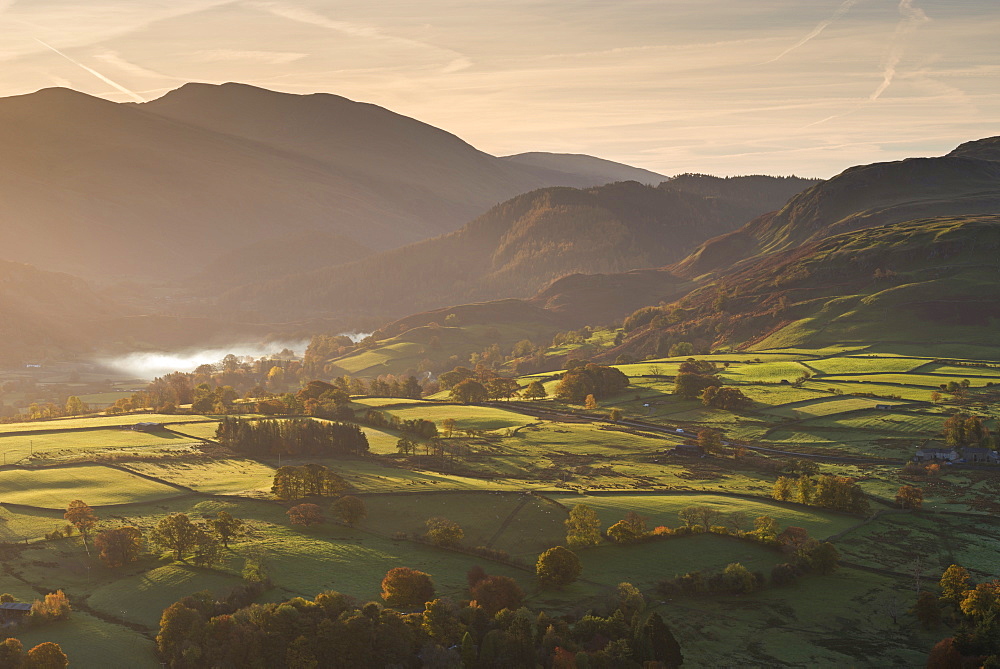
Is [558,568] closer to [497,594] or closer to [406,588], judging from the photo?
[497,594]

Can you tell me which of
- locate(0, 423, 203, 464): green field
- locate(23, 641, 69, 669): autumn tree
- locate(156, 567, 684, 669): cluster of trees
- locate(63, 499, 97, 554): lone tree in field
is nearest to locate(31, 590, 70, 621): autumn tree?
locate(23, 641, 69, 669): autumn tree

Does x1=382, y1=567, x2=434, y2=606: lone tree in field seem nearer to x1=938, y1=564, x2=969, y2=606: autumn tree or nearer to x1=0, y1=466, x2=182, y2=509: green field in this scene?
x1=0, y1=466, x2=182, y2=509: green field

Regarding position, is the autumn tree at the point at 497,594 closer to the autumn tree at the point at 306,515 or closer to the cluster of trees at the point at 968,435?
the autumn tree at the point at 306,515

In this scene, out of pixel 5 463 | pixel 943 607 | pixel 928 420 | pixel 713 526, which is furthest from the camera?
pixel 928 420

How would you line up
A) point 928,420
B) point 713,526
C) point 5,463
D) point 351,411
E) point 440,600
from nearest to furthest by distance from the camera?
→ point 440,600 → point 713,526 → point 5,463 → point 928,420 → point 351,411

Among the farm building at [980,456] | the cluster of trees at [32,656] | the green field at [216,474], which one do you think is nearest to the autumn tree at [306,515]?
the green field at [216,474]

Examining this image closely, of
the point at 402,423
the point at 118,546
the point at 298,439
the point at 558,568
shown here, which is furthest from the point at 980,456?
the point at 118,546

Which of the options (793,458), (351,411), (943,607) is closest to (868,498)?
(793,458)

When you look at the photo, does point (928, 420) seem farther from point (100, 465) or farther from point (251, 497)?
point (100, 465)
